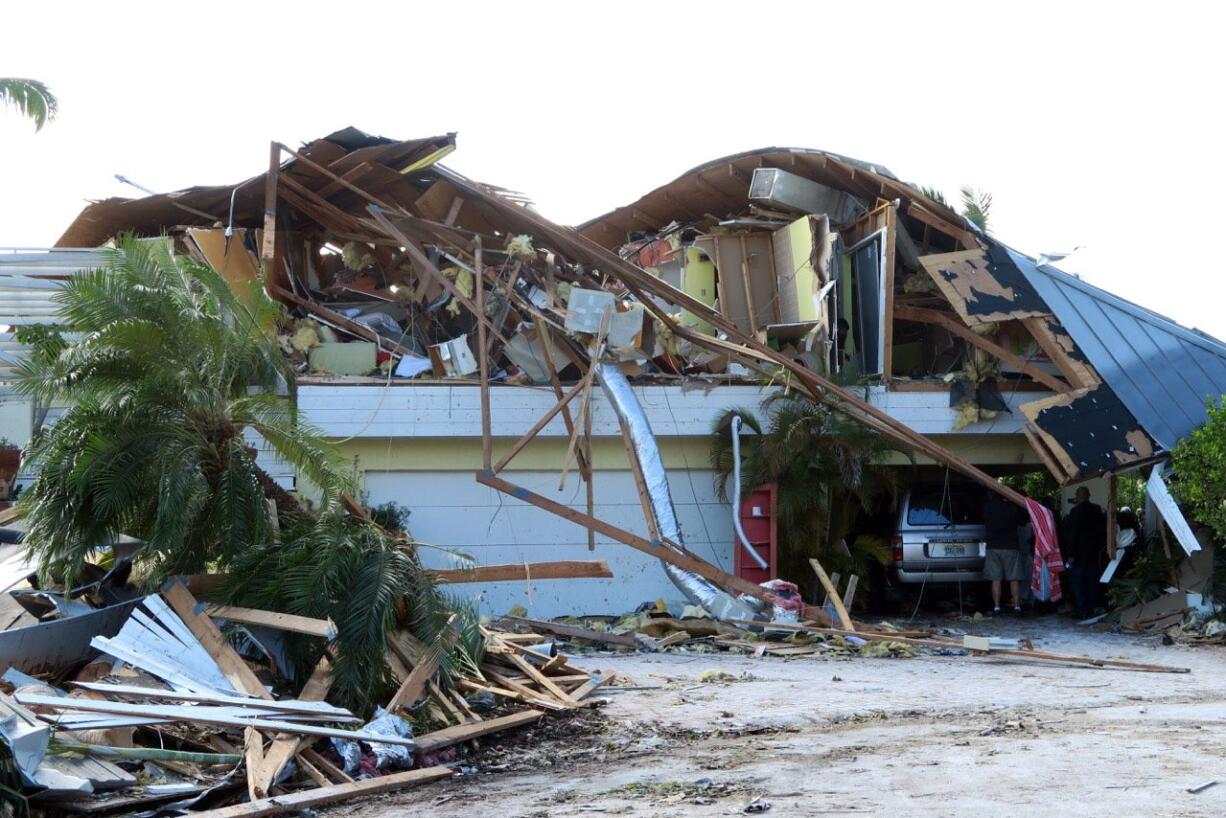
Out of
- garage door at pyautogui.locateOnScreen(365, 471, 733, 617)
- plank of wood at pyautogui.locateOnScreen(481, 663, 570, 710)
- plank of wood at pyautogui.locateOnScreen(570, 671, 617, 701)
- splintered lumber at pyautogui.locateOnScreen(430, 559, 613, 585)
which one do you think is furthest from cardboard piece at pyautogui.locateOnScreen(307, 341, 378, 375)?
plank of wood at pyautogui.locateOnScreen(481, 663, 570, 710)

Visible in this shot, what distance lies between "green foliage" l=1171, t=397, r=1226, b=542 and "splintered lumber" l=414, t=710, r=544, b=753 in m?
8.90

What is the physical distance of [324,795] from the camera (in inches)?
296

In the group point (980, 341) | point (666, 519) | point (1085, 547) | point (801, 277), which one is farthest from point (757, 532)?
point (1085, 547)

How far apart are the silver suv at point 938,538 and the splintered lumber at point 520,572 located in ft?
23.5

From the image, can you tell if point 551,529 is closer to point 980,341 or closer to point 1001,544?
point 1001,544

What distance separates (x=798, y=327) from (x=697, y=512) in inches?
119

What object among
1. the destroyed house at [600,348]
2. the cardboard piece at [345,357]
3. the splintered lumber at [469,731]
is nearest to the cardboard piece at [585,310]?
the destroyed house at [600,348]

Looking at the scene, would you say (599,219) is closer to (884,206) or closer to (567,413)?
(884,206)

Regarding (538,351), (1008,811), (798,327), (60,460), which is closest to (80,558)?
(60,460)

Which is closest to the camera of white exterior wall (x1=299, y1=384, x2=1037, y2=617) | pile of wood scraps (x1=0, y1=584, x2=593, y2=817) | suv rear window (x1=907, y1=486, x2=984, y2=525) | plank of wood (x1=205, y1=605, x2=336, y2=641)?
pile of wood scraps (x1=0, y1=584, x2=593, y2=817)

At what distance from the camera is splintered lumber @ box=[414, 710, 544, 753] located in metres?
8.70

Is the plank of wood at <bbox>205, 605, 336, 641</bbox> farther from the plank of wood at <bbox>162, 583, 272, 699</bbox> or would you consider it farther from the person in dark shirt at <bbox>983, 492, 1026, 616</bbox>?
the person in dark shirt at <bbox>983, 492, 1026, 616</bbox>

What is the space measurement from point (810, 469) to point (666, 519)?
109 inches

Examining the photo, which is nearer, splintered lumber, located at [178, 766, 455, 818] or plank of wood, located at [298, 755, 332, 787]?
splintered lumber, located at [178, 766, 455, 818]
